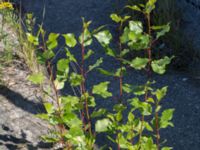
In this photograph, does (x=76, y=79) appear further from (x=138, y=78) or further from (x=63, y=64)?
(x=138, y=78)

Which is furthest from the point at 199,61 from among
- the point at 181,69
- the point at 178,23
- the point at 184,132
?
the point at 184,132

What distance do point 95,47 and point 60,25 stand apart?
2.34 ft

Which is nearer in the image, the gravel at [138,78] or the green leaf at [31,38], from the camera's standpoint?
the green leaf at [31,38]

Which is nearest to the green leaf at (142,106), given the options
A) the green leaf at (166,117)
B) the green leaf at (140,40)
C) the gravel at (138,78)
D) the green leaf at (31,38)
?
the green leaf at (166,117)

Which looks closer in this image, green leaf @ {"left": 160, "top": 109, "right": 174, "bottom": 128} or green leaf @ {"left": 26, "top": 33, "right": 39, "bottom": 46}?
green leaf @ {"left": 26, "top": 33, "right": 39, "bottom": 46}

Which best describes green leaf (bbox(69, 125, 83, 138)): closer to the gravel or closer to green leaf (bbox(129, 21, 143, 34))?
green leaf (bbox(129, 21, 143, 34))

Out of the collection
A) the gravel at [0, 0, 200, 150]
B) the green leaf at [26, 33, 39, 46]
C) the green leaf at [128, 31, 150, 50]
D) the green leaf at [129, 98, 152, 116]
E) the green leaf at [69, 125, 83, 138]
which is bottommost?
the gravel at [0, 0, 200, 150]

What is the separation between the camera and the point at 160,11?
18.4 feet

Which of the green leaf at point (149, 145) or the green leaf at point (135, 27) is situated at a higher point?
the green leaf at point (135, 27)

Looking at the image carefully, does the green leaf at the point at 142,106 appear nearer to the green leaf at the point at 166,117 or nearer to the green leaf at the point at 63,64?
the green leaf at the point at 166,117

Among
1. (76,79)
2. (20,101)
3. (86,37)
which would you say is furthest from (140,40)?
(20,101)

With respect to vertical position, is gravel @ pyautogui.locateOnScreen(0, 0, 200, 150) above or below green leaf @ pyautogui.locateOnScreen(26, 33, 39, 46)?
below

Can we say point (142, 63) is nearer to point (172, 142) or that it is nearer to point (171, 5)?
point (172, 142)

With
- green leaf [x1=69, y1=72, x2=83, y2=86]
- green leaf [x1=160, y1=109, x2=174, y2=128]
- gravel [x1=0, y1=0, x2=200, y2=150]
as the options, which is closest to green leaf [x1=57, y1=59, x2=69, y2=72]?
green leaf [x1=69, y1=72, x2=83, y2=86]
